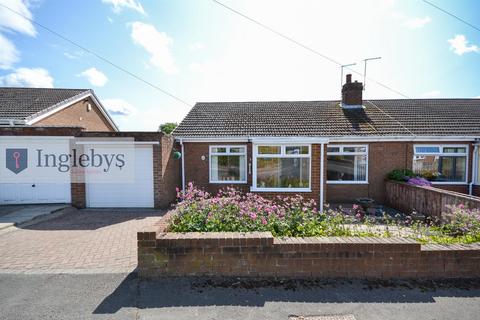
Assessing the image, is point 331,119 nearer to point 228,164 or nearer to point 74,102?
point 228,164

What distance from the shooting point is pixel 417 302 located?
304 cm

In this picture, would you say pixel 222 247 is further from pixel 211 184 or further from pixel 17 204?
pixel 17 204

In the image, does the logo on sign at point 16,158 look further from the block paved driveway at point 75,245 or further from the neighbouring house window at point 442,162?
the neighbouring house window at point 442,162

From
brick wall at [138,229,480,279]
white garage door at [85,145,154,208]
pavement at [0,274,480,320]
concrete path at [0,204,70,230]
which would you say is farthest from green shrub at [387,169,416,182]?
concrete path at [0,204,70,230]

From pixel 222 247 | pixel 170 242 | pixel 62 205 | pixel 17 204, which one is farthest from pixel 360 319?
pixel 17 204

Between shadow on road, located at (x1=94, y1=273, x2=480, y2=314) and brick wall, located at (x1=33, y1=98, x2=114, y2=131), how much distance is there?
12204 millimetres

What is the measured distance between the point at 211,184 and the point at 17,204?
7.26m

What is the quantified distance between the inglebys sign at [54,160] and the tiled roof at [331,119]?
2.62 metres

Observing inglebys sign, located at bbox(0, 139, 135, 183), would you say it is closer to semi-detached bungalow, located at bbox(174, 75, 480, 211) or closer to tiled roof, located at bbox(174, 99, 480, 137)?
semi-detached bungalow, located at bbox(174, 75, 480, 211)

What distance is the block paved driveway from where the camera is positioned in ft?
13.5

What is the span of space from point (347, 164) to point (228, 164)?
516cm

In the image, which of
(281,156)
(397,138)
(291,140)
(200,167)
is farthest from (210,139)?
(397,138)

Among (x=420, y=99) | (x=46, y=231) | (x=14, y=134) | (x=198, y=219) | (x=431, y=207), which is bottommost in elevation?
(x=46, y=231)

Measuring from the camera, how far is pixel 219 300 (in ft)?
10.0
